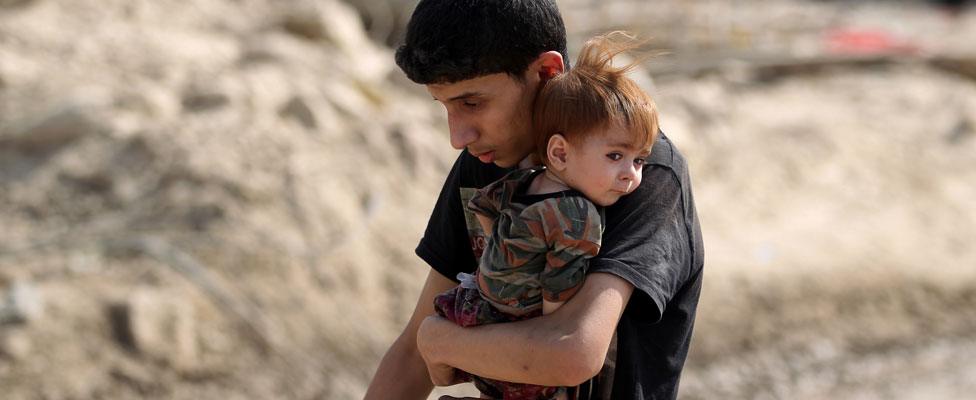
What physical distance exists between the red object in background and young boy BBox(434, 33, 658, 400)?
8237mm

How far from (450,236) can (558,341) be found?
0.48m

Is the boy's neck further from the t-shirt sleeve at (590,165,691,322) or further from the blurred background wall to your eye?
the blurred background wall

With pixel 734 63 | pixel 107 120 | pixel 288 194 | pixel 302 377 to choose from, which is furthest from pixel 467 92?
pixel 734 63

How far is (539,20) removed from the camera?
2010mm

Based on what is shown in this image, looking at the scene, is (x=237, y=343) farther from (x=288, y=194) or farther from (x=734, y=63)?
(x=734, y=63)

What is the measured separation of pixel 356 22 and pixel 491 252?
6.49m

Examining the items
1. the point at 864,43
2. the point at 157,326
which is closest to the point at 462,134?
the point at 157,326

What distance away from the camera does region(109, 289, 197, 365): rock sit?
514 centimetres

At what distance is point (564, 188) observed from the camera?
76.5 inches

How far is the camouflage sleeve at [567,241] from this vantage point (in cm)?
188

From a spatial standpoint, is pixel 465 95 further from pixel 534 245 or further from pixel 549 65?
pixel 534 245

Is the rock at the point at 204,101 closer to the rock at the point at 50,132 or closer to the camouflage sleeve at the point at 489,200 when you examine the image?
the rock at the point at 50,132

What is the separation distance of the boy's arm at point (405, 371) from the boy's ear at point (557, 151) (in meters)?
0.51

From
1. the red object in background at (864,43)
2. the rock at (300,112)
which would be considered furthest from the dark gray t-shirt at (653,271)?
the red object in background at (864,43)
